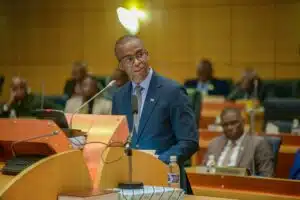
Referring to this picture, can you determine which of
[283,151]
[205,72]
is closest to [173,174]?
[283,151]

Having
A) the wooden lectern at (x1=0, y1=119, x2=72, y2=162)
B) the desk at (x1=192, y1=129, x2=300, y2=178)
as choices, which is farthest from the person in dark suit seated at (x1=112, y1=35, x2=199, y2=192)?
the desk at (x1=192, y1=129, x2=300, y2=178)

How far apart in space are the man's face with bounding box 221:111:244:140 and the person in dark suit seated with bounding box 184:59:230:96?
13.0 feet

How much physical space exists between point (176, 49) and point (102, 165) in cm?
924

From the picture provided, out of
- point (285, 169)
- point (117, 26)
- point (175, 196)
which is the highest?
point (117, 26)

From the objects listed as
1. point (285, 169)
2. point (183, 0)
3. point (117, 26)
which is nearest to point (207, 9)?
point (183, 0)

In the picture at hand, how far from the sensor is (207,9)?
11.5 meters

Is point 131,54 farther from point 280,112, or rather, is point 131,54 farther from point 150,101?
point 280,112

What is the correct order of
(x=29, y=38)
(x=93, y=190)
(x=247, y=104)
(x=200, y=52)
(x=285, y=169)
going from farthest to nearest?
(x=29, y=38) → (x=200, y=52) → (x=247, y=104) → (x=285, y=169) → (x=93, y=190)

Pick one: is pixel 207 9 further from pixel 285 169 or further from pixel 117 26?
pixel 285 169

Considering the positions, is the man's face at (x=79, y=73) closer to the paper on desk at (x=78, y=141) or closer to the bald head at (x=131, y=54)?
the bald head at (x=131, y=54)

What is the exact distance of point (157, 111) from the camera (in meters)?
3.40

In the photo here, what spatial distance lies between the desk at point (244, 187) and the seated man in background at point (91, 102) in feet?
7.79

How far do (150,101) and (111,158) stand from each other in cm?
92

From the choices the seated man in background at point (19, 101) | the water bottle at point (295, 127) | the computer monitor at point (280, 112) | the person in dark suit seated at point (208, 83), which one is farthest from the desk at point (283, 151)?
the person in dark suit seated at point (208, 83)
